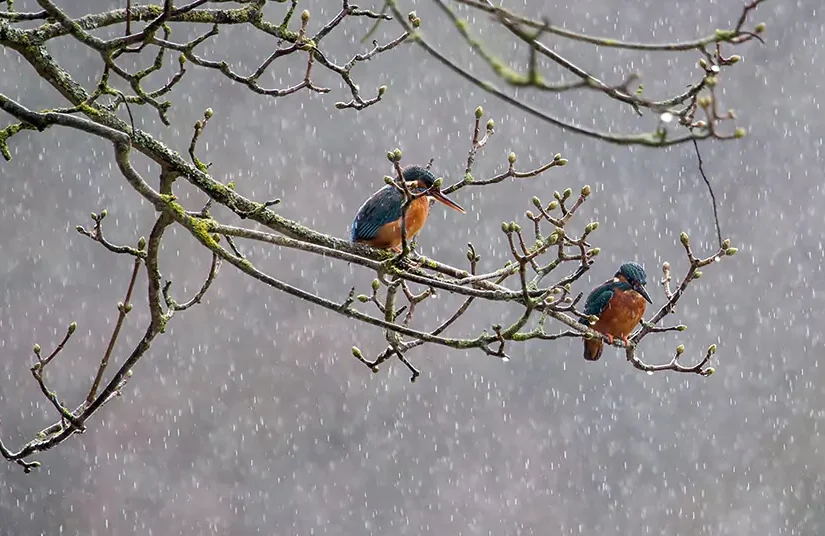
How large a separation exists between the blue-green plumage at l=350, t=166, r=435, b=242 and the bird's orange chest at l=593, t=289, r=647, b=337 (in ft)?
2.51

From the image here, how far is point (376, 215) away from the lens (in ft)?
9.35

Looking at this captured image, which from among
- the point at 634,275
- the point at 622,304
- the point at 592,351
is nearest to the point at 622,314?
the point at 622,304

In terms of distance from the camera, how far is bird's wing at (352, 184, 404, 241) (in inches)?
111

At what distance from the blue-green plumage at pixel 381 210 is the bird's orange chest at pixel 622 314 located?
2.51 feet

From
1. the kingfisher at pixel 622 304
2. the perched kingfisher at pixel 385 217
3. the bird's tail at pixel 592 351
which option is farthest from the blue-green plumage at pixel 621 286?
the perched kingfisher at pixel 385 217

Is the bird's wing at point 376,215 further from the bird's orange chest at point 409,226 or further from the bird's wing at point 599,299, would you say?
the bird's wing at point 599,299

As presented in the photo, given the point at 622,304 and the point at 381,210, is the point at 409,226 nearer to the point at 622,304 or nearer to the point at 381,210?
the point at 381,210

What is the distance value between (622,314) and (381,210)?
869 millimetres

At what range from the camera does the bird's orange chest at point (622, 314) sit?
3.25m

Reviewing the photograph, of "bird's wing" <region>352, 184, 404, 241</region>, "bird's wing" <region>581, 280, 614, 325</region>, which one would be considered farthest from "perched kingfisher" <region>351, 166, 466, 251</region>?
"bird's wing" <region>581, 280, 614, 325</region>

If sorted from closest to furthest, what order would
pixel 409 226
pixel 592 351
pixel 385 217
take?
pixel 409 226
pixel 385 217
pixel 592 351

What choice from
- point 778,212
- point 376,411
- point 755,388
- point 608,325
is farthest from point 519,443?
point 608,325

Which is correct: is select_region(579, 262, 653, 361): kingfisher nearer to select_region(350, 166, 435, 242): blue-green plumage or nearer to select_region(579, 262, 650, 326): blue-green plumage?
select_region(579, 262, 650, 326): blue-green plumage

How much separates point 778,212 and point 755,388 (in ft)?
6.63
